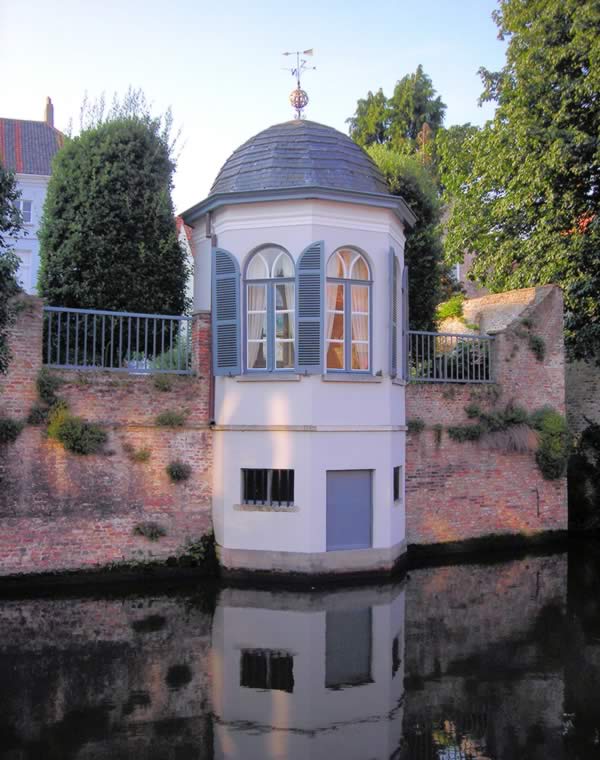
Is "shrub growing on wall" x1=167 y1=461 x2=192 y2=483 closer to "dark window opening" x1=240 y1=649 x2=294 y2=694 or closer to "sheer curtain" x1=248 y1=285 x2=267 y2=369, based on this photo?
"sheer curtain" x1=248 y1=285 x2=267 y2=369

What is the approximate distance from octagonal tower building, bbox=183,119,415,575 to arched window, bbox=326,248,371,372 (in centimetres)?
2

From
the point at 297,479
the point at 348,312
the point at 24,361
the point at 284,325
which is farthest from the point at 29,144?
the point at 297,479

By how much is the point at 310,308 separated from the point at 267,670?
583 cm

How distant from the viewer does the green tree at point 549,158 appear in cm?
1803

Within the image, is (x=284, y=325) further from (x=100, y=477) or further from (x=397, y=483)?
(x=100, y=477)

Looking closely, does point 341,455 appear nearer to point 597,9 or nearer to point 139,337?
point 139,337

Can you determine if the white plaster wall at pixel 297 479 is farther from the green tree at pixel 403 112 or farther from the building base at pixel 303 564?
the green tree at pixel 403 112

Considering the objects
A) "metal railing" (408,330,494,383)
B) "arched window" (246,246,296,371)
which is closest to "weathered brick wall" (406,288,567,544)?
"metal railing" (408,330,494,383)

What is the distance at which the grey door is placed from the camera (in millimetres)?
12492

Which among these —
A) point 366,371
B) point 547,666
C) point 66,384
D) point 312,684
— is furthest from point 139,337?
point 547,666

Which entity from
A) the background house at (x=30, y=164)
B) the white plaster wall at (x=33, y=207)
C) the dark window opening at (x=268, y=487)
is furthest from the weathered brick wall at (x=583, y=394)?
the white plaster wall at (x=33, y=207)

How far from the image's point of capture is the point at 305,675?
800cm

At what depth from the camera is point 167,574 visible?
12.4 metres

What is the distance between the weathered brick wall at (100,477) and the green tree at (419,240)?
276 inches
